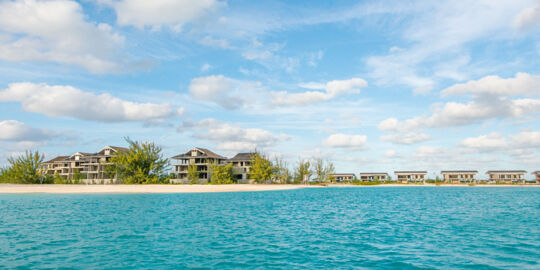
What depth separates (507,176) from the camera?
12631cm

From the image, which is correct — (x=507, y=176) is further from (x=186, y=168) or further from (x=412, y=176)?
(x=186, y=168)

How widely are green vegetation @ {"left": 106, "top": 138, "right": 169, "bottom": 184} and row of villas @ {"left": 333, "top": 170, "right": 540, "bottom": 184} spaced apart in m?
67.5

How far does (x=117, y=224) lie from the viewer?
21.1 metres

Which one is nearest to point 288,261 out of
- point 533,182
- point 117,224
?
point 117,224

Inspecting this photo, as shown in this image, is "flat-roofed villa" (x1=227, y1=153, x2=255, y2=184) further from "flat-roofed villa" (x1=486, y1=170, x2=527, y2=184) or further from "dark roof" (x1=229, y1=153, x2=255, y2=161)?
"flat-roofed villa" (x1=486, y1=170, x2=527, y2=184)

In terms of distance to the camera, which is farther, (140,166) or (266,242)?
(140,166)

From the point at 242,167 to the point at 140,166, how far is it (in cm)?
3168

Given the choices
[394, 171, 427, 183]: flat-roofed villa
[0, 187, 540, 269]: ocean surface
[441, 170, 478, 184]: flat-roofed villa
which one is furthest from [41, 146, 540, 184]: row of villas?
[0, 187, 540, 269]: ocean surface

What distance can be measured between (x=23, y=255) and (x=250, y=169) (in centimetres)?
8554

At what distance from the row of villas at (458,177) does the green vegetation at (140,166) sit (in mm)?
67537

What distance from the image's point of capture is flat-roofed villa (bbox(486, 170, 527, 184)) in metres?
122

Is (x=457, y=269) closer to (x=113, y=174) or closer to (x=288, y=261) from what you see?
(x=288, y=261)

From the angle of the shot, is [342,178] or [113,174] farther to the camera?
[342,178]

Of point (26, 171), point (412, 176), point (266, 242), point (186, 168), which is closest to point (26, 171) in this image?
point (26, 171)
